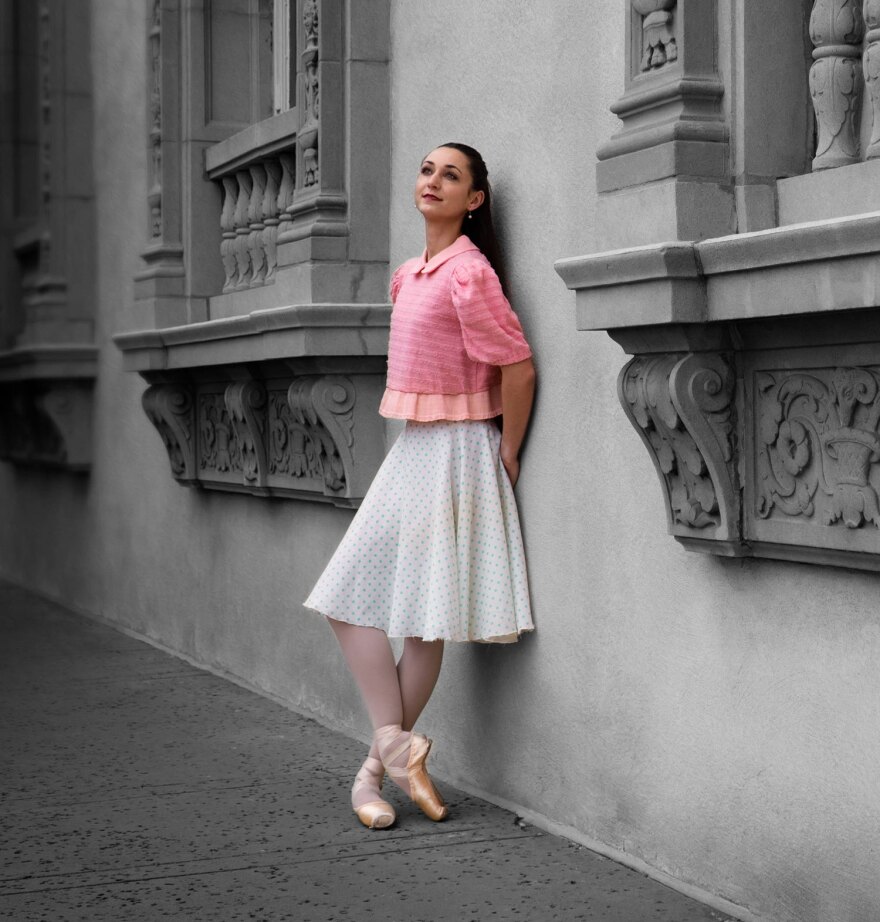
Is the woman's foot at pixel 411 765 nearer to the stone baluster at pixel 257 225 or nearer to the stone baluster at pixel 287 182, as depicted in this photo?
the stone baluster at pixel 287 182

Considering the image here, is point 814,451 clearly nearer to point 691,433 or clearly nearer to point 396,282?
point 691,433

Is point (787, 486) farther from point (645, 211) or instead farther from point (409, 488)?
point (409, 488)

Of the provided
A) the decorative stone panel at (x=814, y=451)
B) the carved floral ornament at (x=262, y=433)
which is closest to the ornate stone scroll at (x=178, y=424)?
the carved floral ornament at (x=262, y=433)

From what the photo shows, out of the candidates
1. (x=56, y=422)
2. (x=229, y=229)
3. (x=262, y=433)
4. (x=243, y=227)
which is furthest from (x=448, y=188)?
(x=56, y=422)

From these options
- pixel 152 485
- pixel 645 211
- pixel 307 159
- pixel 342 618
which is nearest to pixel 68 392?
pixel 152 485

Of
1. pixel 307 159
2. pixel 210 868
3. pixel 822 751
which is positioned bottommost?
pixel 210 868

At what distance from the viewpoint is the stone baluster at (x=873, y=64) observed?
3.67 metres

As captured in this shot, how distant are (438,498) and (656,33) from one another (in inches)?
66.4

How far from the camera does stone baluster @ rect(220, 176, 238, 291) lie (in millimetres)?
8164

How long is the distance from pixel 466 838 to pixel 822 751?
145 centimetres

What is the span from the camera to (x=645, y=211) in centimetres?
416

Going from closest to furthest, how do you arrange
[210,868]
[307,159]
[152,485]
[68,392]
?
[210,868] < [307,159] < [152,485] < [68,392]

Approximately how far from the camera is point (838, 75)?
3.85m

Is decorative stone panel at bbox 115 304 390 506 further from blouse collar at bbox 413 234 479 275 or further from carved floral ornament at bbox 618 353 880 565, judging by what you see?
carved floral ornament at bbox 618 353 880 565
